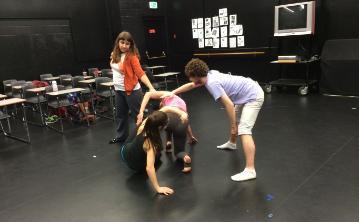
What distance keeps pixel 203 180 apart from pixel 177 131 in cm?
56

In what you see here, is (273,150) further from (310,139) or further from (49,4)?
(49,4)

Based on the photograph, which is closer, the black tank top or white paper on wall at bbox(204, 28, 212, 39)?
the black tank top

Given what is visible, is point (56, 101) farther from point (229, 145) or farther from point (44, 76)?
point (229, 145)

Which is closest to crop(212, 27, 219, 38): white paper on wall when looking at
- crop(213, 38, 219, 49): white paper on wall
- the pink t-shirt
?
crop(213, 38, 219, 49): white paper on wall

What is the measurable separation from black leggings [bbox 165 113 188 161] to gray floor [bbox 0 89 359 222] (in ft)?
0.59

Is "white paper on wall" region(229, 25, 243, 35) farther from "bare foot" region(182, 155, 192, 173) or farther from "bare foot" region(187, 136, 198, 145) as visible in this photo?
"bare foot" region(182, 155, 192, 173)

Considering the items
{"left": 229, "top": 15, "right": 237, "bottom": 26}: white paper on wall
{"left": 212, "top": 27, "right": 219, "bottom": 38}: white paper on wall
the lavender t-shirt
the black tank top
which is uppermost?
{"left": 229, "top": 15, "right": 237, "bottom": 26}: white paper on wall

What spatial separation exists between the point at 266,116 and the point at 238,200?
2867 millimetres

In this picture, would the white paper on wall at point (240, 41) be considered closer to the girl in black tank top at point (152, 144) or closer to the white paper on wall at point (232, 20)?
the white paper on wall at point (232, 20)

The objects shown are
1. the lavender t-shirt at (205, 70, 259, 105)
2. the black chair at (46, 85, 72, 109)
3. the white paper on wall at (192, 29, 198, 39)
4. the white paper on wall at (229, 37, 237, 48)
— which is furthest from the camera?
the white paper on wall at (192, 29, 198, 39)

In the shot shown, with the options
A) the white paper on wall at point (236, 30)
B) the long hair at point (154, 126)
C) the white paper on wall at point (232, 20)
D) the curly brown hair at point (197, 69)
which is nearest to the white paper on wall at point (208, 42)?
the white paper on wall at point (236, 30)

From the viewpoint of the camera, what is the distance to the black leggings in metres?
3.22

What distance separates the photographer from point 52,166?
3.81 meters

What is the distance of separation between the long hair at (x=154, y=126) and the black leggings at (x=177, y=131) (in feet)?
1.21
